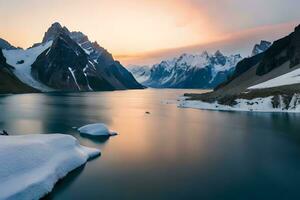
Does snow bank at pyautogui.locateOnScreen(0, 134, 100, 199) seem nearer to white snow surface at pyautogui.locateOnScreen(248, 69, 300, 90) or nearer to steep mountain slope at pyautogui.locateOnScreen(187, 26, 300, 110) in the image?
steep mountain slope at pyautogui.locateOnScreen(187, 26, 300, 110)

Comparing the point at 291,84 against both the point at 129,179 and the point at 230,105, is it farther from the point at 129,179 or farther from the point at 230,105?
the point at 129,179

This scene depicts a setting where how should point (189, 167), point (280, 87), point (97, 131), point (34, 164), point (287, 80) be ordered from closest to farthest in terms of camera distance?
1. point (34, 164)
2. point (189, 167)
3. point (97, 131)
4. point (280, 87)
5. point (287, 80)

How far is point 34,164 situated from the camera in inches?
1287

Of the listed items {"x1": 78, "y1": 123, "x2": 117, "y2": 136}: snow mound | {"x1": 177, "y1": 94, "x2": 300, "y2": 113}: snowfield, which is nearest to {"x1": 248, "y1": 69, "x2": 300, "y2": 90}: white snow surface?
{"x1": 177, "y1": 94, "x2": 300, "y2": 113}: snowfield

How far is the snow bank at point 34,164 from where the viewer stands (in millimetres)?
28031

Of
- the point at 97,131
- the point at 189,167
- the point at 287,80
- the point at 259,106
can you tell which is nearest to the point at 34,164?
the point at 189,167

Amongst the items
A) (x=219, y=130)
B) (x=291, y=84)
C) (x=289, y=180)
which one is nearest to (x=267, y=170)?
(x=289, y=180)

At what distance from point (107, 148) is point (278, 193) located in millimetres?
26552

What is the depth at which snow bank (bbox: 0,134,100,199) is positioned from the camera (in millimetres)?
28031

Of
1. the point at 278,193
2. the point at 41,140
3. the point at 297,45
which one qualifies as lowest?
the point at 278,193

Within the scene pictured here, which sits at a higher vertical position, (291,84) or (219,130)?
(291,84)

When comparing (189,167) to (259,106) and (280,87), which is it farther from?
(280,87)

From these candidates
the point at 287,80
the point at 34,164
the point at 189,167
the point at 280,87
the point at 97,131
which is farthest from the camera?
the point at 287,80

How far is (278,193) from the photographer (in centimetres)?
3086
